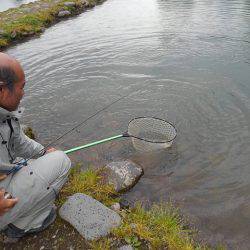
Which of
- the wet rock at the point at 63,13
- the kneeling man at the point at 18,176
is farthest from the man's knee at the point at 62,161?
the wet rock at the point at 63,13

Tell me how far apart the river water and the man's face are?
303 cm

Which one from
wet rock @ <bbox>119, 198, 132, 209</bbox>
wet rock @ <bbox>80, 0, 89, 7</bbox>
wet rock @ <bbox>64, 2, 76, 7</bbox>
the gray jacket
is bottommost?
wet rock @ <bbox>80, 0, 89, 7</bbox>

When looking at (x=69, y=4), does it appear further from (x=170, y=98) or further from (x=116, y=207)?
(x=116, y=207)

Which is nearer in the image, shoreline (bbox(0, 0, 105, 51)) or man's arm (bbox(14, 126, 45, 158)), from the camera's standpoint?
man's arm (bbox(14, 126, 45, 158))

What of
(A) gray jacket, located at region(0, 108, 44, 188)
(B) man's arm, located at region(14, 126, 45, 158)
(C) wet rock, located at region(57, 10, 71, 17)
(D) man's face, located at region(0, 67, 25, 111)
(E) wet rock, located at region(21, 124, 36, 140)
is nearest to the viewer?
(D) man's face, located at region(0, 67, 25, 111)

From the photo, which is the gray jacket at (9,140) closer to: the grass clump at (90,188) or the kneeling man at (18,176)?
the kneeling man at (18,176)

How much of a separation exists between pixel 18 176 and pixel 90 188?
1902 millimetres

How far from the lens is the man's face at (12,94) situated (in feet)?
13.0

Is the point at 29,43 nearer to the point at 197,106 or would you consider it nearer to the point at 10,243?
the point at 197,106

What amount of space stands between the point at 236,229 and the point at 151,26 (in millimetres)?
14690

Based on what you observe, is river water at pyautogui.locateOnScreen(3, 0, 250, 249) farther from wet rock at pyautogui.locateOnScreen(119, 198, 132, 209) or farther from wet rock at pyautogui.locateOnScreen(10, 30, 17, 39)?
wet rock at pyautogui.locateOnScreen(10, 30, 17, 39)

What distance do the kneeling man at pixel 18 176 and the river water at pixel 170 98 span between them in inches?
82.0

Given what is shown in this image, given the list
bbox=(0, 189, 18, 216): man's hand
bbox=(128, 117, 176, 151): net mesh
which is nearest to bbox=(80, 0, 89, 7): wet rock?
bbox=(128, 117, 176, 151): net mesh

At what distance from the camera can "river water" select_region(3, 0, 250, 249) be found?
240 inches
